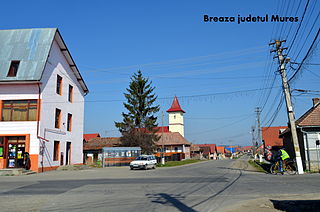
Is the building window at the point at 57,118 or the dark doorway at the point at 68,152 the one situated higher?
the building window at the point at 57,118

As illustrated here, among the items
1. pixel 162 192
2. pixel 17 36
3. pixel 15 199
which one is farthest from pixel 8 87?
pixel 162 192

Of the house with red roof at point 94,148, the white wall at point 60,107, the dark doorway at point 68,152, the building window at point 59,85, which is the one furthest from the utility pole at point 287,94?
the house with red roof at point 94,148

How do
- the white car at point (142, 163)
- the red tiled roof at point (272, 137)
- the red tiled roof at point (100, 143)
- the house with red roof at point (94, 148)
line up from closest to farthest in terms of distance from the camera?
the white car at point (142, 163) → the house with red roof at point (94, 148) → the red tiled roof at point (100, 143) → the red tiled roof at point (272, 137)

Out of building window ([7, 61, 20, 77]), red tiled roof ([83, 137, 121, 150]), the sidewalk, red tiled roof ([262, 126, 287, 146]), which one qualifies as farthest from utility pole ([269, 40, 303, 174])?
red tiled roof ([262, 126, 287, 146])

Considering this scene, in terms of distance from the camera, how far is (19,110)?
87.4ft

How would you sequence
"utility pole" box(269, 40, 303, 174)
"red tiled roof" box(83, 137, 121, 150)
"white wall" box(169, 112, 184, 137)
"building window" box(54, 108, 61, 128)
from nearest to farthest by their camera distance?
"utility pole" box(269, 40, 303, 174)
"building window" box(54, 108, 61, 128)
"red tiled roof" box(83, 137, 121, 150)
"white wall" box(169, 112, 184, 137)

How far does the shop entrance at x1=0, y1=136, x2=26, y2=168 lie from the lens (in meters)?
25.9

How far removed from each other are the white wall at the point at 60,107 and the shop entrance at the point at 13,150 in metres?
1.96

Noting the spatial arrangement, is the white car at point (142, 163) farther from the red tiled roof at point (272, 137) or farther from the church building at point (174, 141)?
the red tiled roof at point (272, 137)

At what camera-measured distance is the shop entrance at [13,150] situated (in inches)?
1018

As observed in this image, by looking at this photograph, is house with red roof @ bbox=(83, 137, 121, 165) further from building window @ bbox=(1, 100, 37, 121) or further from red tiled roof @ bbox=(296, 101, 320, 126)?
red tiled roof @ bbox=(296, 101, 320, 126)

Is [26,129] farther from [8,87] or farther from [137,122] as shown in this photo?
[137,122]

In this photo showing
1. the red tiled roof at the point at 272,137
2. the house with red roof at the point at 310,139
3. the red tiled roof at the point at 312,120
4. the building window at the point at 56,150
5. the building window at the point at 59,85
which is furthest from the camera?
the red tiled roof at the point at 272,137

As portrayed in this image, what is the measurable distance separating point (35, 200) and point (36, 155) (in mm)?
16491
